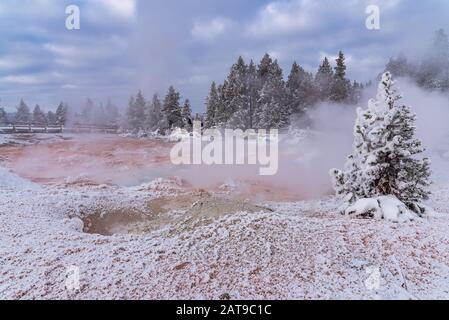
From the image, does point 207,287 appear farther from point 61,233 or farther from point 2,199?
point 2,199

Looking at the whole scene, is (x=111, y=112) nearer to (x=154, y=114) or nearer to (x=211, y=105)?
(x=154, y=114)

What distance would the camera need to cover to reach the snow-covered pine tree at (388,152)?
10.6 metres

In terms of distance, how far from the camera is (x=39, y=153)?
95.7 ft

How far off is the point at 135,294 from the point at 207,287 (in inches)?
48.5

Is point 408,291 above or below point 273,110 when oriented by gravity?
below

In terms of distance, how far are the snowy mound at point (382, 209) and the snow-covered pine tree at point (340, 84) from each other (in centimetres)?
4187

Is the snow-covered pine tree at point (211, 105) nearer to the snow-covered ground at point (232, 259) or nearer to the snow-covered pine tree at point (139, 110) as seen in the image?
the snow-covered pine tree at point (139, 110)

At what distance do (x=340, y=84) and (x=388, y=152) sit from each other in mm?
41884

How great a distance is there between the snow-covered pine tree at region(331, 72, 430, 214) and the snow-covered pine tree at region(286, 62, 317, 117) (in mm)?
42468

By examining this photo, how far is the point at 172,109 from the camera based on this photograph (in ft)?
191

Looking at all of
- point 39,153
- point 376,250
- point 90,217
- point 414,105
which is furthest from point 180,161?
point 414,105

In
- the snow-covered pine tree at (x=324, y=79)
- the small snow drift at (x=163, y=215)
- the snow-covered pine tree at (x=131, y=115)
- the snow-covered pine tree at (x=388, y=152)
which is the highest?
the snow-covered pine tree at (x=324, y=79)

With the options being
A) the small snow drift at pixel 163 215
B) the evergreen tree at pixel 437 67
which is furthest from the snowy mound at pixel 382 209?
the evergreen tree at pixel 437 67

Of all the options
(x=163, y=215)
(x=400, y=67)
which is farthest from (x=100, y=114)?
(x=163, y=215)
